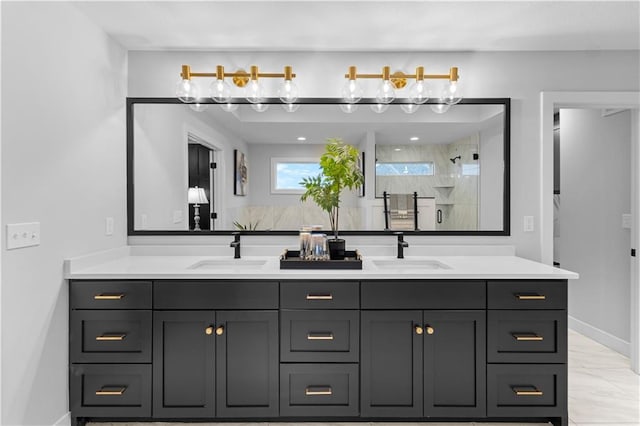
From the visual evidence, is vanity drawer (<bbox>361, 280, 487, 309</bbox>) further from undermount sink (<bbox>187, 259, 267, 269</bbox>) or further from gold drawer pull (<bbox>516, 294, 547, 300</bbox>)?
undermount sink (<bbox>187, 259, 267, 269</bbox>)

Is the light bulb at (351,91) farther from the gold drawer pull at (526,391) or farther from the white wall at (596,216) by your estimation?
the white wall at (596,216)

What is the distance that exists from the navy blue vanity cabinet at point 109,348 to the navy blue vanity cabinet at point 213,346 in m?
0.07

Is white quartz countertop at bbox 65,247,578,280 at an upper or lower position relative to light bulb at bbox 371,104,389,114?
lower

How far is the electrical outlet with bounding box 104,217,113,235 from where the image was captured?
2443mm

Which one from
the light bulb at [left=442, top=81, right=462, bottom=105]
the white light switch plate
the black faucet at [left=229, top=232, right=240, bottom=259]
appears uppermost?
the light bulb at [left=442, top=81, right=462, bottom=105]

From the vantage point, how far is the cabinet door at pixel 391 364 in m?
2.06

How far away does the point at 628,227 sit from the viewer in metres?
3.12

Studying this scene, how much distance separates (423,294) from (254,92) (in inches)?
65.9

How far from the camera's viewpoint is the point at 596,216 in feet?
11.3

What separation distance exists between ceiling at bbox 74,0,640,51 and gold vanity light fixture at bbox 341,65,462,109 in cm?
20

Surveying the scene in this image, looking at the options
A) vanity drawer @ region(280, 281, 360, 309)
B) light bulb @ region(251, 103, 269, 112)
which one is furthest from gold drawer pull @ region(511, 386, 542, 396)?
light bulb @ region(251, 103, 269, 112)

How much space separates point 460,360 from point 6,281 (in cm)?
218

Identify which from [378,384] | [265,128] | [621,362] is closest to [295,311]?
[378,384]

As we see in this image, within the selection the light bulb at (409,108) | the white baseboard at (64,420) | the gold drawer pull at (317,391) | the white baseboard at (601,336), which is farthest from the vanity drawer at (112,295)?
the white baseboard at (601,336)
